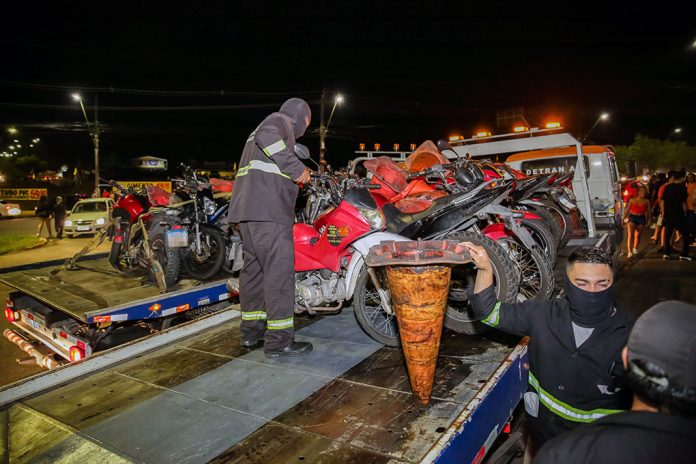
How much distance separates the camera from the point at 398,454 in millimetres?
1872

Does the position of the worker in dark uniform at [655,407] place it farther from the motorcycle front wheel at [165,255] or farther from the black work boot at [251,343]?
the motorcycle front wheel at [165,255]

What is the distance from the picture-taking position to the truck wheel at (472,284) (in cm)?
326

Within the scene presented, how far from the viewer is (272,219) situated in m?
3.28

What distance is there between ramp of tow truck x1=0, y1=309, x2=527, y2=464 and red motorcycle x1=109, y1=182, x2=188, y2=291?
94.4 inches

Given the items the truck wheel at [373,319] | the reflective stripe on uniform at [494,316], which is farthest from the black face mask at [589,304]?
the truck wheel at [373,319]

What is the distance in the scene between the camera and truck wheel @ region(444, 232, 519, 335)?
10.7 ft

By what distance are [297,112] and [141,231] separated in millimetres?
3566

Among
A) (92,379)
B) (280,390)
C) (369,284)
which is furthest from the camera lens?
(369,284)

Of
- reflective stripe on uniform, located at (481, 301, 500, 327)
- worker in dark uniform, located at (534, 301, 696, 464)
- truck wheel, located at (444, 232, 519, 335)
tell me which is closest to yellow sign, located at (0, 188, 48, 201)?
truck wheel, located at (444, 232, 519, 335)

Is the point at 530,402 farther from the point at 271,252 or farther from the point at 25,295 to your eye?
the point at 25,295

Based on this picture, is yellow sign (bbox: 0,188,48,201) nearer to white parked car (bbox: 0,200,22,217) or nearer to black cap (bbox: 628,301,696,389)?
white parked car (bbox: 0,200,22,217)

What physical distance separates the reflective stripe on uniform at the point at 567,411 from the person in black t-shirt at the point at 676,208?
9.87 metres

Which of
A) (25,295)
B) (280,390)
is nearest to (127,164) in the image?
(25,295)

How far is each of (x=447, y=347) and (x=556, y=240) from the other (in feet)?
8.42
